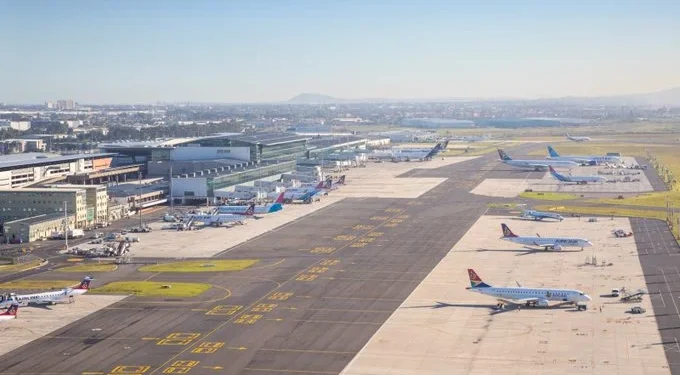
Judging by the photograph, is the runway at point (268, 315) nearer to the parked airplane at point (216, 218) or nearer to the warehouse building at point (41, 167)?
the parked airplane at point (216, 218)

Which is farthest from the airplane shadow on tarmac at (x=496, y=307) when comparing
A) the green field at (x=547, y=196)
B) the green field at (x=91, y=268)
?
the green field at (x=547, y=196)

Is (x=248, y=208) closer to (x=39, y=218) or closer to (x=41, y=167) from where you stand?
(x=39, y=218)

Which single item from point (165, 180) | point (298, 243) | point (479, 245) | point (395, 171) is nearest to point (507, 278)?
point (479, 245)

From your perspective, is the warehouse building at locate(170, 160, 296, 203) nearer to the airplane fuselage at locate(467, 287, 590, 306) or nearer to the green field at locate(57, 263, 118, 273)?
the green field at locate(57, 263, 118, 273)

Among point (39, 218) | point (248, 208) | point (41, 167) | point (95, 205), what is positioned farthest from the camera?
point (41, 167)

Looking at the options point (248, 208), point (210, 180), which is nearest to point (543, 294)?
point (248, 208)

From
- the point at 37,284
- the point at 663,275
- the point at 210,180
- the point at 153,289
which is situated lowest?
the point at 37,284

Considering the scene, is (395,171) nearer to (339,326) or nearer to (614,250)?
(614,250)
